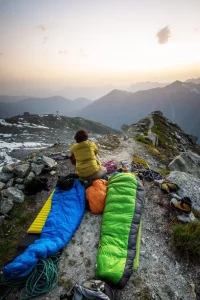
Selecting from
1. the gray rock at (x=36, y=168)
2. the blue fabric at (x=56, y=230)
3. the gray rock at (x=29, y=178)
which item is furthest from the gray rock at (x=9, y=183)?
the blue fabric at (x=56, y=230)

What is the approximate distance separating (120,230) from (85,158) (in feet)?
13.0

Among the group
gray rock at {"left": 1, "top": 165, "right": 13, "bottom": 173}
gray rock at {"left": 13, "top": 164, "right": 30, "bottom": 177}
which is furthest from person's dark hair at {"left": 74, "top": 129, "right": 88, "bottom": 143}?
gray rock at {"left": 1, "top": 165, "right": 13, "bottom": 173}

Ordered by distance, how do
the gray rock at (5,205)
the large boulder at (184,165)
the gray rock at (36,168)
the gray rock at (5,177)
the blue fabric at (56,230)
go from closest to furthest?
the blue fabric at (56,230) → the gray rock at (5,205) → the gray rock at (5,177) → the gray rock at (36,168) → the large boulder at (184,165)

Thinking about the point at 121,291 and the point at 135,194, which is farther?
the point at 135,194

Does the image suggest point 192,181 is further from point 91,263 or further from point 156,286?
point 91,263

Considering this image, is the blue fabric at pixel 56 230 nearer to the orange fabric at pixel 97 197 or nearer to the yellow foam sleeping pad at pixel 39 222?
the yellow foam sleeping pad at pixel 39 222

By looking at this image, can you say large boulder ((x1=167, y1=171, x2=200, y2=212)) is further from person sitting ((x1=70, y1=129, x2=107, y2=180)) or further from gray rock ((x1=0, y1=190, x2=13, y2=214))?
gray rock ((x1=0, y1=190, x2=13, y2=214))

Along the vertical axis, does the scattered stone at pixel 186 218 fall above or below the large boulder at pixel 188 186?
below

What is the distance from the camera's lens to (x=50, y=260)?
620 cm

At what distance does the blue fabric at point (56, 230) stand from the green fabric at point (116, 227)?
1.31 m

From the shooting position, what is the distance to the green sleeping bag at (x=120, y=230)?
18.0 ft

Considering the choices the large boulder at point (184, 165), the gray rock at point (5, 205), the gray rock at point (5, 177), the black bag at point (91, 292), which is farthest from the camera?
the large boulder at point (184, 165)

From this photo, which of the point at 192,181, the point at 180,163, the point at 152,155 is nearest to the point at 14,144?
the point at 152,155

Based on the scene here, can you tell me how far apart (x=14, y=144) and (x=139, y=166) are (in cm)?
5247
